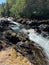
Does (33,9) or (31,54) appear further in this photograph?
(33,9)

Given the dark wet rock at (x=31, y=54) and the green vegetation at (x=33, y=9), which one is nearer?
the dark wet rock at (x=31, y=54)

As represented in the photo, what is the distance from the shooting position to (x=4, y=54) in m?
23.1

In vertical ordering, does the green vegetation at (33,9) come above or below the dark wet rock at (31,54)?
above

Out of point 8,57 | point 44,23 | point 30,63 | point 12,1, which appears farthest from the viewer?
point 12,1

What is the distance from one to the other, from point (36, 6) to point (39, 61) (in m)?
46.9

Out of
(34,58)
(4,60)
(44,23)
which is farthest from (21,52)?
(44,23)

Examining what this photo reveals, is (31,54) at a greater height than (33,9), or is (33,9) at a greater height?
(33,9)

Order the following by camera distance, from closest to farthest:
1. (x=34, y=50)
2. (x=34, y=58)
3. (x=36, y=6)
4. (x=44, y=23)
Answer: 1. (x=34, y=58)
2. (x=34, y=50)
3. (x=44, y=23)
4. (x=36, y=6)

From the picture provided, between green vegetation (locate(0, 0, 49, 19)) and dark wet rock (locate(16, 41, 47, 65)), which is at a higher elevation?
green vegetation (locate(0, 0, 49, 19))

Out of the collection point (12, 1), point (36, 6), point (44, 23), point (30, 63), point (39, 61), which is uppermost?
point (12, 1)

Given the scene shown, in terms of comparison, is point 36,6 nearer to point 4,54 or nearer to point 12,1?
point 12,1

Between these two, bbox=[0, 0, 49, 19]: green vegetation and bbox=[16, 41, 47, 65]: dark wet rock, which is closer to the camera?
bbox=[16, 41, 47, 65]: dark wet rock

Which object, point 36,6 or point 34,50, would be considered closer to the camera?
point 34,50

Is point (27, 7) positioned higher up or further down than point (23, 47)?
higher up
